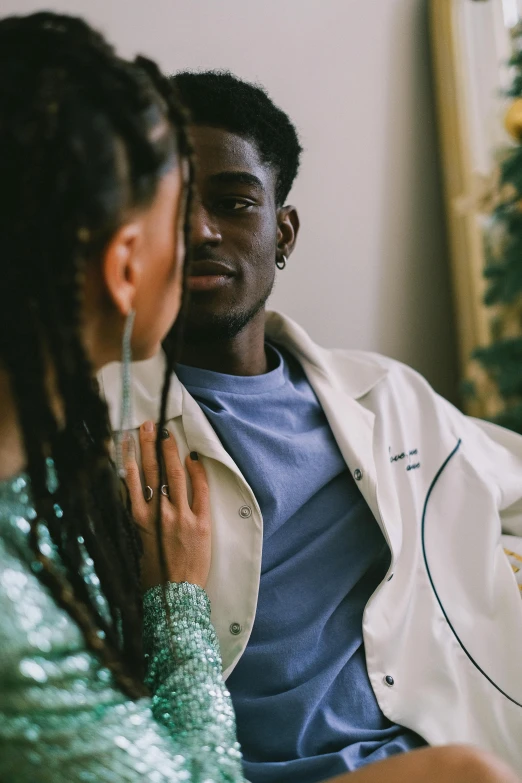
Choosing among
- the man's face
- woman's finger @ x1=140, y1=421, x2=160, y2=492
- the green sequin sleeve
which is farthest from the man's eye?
the green sequin sleeve

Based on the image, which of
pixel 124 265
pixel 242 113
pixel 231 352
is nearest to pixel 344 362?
pixel 231 352

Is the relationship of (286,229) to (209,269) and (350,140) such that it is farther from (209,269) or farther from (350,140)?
(350,140)

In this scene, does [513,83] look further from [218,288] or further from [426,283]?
[218,288]

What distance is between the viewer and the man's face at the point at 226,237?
1.27 m

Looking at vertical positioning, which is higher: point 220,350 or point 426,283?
point 220,350

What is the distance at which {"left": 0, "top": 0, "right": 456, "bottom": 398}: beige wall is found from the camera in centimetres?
164

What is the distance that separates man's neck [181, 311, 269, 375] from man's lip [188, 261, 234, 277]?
12 centimetres

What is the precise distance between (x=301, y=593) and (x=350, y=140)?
1291 millimetres

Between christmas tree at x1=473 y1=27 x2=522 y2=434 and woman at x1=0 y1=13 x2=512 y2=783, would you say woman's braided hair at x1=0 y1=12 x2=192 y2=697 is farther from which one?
christmas tree at x1=473 y1=27 x2=522 y2=434

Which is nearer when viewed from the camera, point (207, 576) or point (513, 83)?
point (207, 576)

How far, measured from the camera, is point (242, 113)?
1.34m

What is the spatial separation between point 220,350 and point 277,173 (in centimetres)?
40

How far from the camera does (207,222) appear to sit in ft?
4.21

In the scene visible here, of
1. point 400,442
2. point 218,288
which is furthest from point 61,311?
point 400,442
